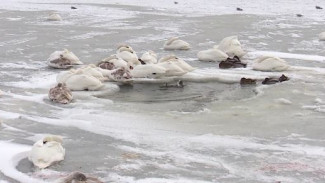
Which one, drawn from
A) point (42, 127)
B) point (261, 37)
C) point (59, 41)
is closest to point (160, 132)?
point (42, 127)

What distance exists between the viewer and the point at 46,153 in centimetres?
436

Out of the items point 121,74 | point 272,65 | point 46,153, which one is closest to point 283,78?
point 272,65

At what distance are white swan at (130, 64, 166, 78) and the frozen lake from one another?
21cm

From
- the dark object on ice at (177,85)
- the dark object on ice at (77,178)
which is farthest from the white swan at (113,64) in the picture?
the dark object on ice at (77,178)

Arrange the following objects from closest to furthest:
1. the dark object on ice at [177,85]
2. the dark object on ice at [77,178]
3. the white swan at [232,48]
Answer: the dark object on ice at [77,178] < the dark object on ice at [177,85] < the white swan at [232,48]

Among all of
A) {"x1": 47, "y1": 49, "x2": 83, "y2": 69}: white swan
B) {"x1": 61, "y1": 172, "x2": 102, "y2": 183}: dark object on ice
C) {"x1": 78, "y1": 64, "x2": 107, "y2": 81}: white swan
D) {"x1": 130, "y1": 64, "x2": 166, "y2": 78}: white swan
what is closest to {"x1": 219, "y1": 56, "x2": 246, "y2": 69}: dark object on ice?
{"x1": 130, "y1": 64, "x2": 166, "y2": 78}: white swan

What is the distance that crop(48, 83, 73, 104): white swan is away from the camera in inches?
249

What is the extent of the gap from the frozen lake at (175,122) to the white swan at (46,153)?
0.06 metres

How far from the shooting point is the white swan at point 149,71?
775 cm

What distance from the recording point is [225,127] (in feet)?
17.7

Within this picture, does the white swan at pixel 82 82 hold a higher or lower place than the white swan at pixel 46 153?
higher

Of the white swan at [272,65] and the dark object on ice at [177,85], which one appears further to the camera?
the white swan at [272,65]

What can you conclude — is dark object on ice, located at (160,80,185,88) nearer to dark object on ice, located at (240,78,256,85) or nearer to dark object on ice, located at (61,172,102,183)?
dark object on ice, located at (240,78,256,85)

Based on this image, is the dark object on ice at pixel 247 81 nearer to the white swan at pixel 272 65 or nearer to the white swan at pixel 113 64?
the white swan at pixel 272 65
